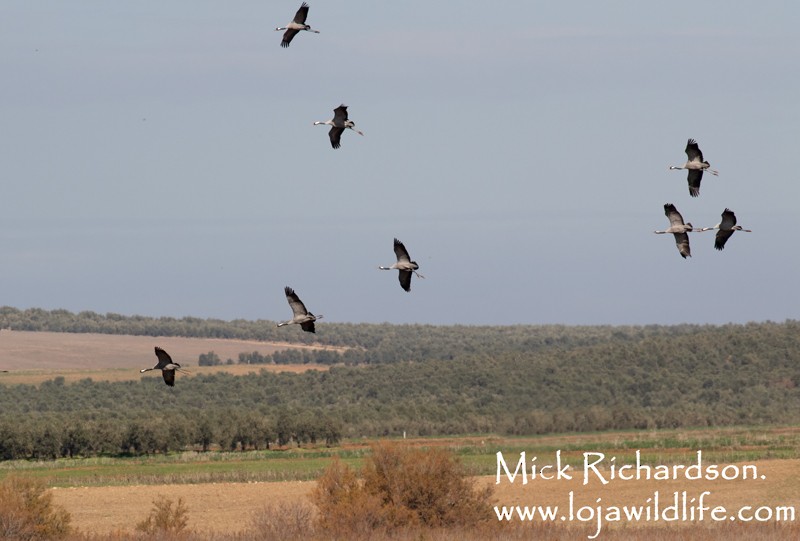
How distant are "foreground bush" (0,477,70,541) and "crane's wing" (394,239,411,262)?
10.5 m

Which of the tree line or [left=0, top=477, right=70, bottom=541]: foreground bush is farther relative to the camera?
the tree line

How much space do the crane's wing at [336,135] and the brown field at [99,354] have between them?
303 ft

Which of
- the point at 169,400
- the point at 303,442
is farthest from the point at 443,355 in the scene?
the point at 303,442

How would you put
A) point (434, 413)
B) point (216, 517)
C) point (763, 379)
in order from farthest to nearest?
1. point (763, 379)
2. point (434, 413)
3. point (216, 517)

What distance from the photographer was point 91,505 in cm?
4744

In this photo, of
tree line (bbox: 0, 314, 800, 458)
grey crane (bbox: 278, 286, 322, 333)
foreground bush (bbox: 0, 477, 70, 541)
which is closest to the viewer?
grey crane (bbox: 278, 286, 322, 333)

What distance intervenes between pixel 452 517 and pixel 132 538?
6.82m

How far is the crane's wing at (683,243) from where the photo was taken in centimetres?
2827

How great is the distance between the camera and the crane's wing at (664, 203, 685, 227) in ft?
94.0

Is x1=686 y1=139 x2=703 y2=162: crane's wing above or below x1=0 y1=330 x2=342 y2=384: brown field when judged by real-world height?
above

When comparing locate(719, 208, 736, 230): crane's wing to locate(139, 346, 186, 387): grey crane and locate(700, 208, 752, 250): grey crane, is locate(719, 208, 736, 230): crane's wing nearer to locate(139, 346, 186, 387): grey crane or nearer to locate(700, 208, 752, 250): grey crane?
locate(700, 208, 752, 250): grey crane

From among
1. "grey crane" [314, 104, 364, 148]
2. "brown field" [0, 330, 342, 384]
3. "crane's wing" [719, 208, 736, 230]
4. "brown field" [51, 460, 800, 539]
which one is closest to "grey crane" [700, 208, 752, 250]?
"crane's wing" [719, 208, 736, 230]

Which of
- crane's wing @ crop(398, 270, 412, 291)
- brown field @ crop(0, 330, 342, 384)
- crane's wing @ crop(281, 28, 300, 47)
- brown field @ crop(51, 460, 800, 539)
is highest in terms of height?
crane's wing @ crop(281, 28, 300, 47)

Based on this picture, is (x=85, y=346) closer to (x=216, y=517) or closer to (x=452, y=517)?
(x=216, y=517)
